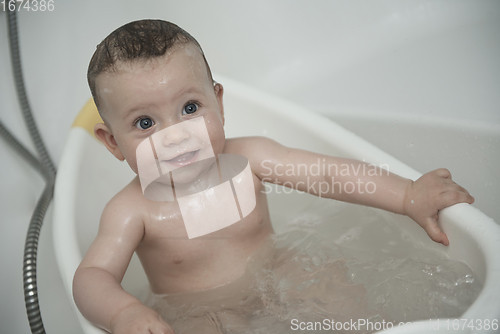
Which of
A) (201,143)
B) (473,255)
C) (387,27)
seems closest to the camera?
(473,255)

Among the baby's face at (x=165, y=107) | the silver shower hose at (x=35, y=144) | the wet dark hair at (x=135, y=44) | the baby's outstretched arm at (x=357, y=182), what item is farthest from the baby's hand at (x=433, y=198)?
the silver shower hose at (x=35, y=144)

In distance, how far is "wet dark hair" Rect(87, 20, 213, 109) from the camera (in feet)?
2.21

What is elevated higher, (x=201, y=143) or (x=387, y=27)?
(x=201, y=143)

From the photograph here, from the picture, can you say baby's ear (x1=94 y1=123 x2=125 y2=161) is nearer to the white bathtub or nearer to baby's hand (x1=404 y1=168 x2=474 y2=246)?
the white bathtub

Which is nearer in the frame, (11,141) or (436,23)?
(11,141)

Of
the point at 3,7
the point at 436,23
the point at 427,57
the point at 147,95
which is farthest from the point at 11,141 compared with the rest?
the point at 436,23

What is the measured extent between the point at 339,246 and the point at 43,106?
37.7 inches

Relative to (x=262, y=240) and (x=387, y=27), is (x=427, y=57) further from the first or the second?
(x=262, y=240)

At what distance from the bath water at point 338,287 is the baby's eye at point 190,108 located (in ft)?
0.95

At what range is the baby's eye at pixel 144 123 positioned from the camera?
70 centimetres

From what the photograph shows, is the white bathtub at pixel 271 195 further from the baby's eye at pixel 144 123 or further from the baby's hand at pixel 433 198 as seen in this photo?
the baby's eye at pixel 144 123

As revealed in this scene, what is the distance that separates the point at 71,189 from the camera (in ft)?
3.03

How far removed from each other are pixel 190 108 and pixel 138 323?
320 millimetres

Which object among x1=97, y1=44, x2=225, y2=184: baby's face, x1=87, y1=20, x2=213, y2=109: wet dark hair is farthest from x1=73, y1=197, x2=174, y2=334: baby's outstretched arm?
x1=87, y1=20, x2=213, y2=109: wet dark hair
